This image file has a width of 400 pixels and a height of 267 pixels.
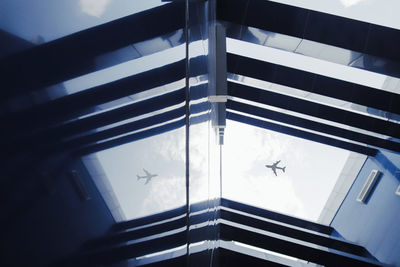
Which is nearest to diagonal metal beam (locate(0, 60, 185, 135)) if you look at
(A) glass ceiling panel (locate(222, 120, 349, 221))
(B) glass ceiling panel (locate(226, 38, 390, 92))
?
(B) glass ceiling panel (locate(226, 38, 390, 92))

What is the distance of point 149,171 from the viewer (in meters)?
0.77

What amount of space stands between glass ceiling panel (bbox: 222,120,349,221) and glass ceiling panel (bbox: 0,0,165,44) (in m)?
10.3

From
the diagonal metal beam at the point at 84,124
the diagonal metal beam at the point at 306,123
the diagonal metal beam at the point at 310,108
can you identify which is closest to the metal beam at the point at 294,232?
the diagonal metal beam at the point at 306,123

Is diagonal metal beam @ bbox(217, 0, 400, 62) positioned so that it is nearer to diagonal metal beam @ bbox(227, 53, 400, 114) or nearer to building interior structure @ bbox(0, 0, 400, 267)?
diagonal metal beam @ bbox(227, 53, 400, 114)

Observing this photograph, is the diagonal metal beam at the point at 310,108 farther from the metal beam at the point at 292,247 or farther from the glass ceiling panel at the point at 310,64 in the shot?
the metal beam at the point at 292,247

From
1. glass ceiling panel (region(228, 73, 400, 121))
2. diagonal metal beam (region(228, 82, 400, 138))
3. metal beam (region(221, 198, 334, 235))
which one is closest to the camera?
glass ceiling panel (region(228, 73, 400, 121))

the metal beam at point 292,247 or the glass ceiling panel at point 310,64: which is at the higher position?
the glass ceiling panel at point 310,64

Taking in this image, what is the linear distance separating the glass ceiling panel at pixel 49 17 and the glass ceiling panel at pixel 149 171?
17 centimetres

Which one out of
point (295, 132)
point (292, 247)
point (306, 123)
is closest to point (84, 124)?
point (306, 123)

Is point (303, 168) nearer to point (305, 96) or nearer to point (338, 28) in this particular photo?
point (305, 96)

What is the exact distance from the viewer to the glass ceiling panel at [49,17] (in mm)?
260

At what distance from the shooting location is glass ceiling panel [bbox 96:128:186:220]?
A: 52 cm

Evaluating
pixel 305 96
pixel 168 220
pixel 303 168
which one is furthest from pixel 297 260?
pixel 168 220

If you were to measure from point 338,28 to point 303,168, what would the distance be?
6875 mm
